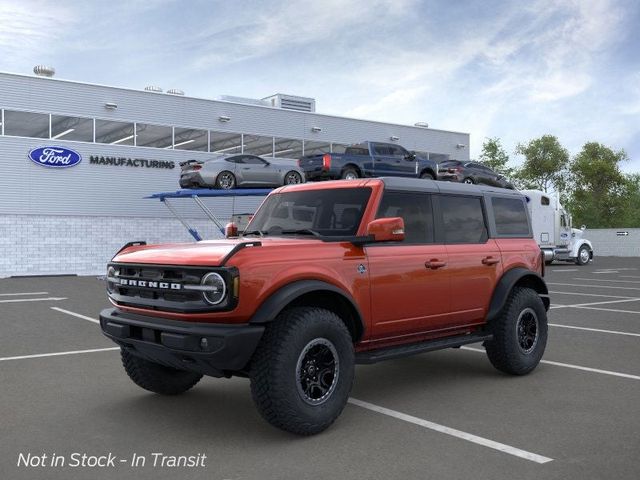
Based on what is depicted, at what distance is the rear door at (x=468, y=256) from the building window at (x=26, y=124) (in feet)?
77.4

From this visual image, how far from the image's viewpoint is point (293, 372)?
456cm

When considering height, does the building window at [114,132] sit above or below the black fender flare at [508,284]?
above

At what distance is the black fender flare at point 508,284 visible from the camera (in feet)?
21.2

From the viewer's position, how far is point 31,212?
85.5 ft

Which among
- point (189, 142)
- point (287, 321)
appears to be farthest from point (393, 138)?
point (287, 321)

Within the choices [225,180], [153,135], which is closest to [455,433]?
[225,180]

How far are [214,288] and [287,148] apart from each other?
2875 cm

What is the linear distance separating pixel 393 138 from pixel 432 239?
30.8 meters

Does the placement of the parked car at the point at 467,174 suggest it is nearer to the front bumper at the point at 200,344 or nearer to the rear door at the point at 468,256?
the rear door at the point at 468,256

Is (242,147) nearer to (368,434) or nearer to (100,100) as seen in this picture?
(100,100)

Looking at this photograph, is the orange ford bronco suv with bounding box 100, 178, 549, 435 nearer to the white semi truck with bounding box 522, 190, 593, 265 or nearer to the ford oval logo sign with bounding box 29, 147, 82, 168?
the white semi truck with bounding box 522, 190, 593, 265

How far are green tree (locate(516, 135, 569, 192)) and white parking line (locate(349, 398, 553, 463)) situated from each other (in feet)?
222

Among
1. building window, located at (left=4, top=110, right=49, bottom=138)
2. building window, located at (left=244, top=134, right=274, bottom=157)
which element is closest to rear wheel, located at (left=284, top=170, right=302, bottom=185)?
building window, located at (left=244, top=134, right=274, bottom=157)

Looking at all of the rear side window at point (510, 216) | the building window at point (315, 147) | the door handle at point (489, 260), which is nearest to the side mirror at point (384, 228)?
the door handle at point (489, 260)
